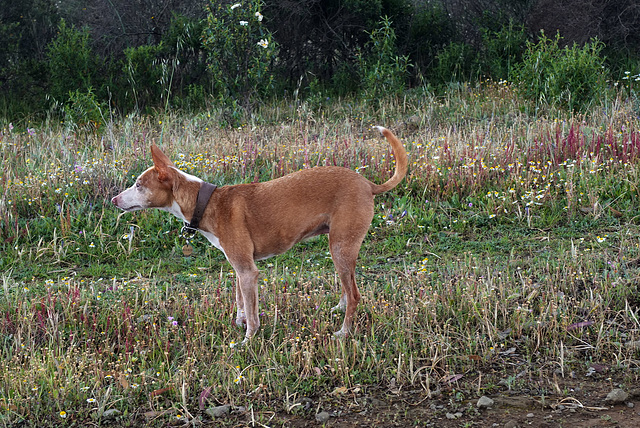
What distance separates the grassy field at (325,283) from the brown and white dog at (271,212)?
465 millimetres

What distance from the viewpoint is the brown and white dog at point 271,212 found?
5.00m

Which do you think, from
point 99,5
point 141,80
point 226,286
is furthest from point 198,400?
point 99,5

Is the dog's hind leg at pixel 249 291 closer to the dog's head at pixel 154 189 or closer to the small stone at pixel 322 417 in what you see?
the dog's head at pixel 154 189

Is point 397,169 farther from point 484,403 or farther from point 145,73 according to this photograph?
point 145,73

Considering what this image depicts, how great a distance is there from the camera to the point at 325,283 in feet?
20.1

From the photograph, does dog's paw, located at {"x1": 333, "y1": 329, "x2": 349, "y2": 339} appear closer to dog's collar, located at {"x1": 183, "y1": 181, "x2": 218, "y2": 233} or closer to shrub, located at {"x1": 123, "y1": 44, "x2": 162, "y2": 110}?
dog's collar, located at {"x1": 183, "y1": 181, "x2": 218, "y2": 233}

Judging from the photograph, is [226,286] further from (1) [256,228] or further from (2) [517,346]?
(2) [517,346]

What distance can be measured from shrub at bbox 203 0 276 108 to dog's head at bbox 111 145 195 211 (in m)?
6.76

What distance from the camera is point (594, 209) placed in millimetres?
7332

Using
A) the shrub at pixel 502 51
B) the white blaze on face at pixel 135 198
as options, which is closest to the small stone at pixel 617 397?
the white blaze on face at pixel 135 198

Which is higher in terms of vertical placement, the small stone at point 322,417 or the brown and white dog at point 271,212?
the brown and white dog at point 271,212

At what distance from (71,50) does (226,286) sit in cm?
931

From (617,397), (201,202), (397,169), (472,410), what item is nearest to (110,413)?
(201,202)

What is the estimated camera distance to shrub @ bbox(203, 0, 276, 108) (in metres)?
11.8
